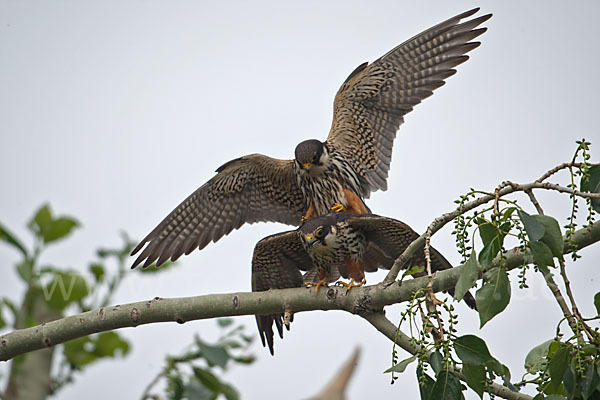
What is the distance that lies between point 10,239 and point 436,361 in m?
5.15

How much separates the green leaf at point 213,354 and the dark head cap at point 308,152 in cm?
148

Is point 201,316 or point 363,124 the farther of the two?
point 363,124

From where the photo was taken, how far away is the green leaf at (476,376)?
8.03ft

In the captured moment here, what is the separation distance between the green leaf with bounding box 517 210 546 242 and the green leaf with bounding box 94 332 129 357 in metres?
5.32

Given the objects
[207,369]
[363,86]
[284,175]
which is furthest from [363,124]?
[207,369]

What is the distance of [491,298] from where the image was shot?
7.90 ft

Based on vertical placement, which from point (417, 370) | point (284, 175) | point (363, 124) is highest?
point (363, 124)

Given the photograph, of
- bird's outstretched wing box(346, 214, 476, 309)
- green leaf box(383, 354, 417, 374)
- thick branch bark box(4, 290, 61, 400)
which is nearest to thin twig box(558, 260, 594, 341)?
green leaf box(383, 354, 417, 374)

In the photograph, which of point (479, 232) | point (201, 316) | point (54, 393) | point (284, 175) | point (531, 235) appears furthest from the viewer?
point (54, 393)

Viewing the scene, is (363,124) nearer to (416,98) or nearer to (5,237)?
(416,98)

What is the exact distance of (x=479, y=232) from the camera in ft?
8.22

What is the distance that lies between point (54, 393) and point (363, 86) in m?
3.63

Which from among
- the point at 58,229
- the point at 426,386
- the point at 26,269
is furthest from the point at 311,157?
the point at 26,269

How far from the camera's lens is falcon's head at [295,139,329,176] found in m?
5.09
